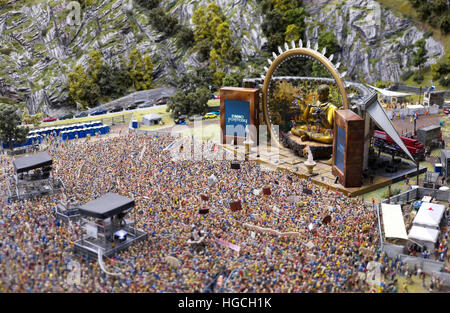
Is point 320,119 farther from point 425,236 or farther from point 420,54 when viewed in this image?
point 420,54

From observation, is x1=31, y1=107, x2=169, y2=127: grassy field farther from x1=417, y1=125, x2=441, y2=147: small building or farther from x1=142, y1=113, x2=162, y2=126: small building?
x1=417, y1=125, x2=441, y2=147: small building

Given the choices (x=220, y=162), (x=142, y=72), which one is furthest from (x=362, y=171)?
(x=142, y=72)

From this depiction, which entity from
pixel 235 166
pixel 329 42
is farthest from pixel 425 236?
pixel 329 42

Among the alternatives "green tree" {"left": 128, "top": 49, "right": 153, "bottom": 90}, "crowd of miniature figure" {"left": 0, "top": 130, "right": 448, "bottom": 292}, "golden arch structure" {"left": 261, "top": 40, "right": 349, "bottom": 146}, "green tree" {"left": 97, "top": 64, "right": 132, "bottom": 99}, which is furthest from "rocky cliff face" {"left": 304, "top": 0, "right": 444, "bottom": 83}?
"crowd of miniature figure" {"left": 0, "top": 130, "right": 448, "bottom": 292}

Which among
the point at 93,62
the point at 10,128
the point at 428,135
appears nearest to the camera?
the point at 428,135

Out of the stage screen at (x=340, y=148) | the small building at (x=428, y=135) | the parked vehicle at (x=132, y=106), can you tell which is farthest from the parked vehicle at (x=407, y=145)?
the parked vehicle at (x=132, y=106)
